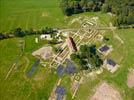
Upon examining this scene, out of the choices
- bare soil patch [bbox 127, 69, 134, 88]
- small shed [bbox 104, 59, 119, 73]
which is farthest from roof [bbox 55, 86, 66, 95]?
bare soil patch [bbox 127, 69, 134, 88]

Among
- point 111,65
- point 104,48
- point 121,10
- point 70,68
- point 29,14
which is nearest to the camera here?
point 70,68

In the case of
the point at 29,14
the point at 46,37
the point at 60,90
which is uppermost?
the point at 29,14

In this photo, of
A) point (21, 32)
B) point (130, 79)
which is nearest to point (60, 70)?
point (130, 79)

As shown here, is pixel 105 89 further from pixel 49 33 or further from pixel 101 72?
pixel 49 33

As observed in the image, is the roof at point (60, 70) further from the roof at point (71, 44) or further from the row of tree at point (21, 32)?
the row of tree at point (21, 32)

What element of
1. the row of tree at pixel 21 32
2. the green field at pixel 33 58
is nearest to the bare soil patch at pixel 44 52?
the green field at pixel 33 58

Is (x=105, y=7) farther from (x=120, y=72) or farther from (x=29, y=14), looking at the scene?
(x=120, y=72)
